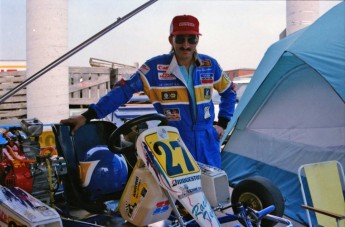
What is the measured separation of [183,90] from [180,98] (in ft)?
0.17

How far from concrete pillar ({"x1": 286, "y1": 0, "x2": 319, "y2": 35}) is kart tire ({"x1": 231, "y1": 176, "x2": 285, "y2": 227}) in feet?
17.4

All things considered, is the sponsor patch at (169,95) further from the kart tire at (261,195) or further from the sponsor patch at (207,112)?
the kart tire at (261,195)

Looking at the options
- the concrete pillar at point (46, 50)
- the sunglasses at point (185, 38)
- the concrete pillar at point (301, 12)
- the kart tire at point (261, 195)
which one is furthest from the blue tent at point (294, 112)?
the concrete pillar at point (301, 12)

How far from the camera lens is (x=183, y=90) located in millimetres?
2553

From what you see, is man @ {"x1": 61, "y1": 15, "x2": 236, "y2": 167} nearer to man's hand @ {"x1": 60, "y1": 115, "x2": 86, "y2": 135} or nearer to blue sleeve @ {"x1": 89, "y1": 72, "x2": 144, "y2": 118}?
blue sleeve @ {"x1": 89, "y1": 72, "x2": 144, "y2": 118}

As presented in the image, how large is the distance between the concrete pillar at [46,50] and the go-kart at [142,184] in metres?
2.44

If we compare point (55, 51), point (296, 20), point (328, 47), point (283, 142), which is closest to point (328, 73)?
point (328, 47)

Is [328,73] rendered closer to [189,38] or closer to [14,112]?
[189,38]

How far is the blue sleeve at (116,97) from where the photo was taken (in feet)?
8.04

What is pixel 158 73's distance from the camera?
2.58m

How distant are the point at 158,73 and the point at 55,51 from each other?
8.71ft

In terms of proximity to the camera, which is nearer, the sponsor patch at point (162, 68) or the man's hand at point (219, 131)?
the sponsor patch at point (162, 68)

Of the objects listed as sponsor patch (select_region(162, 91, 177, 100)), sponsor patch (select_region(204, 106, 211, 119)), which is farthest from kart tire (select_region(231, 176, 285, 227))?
sponsor patch (select_region(162, 91, 177, 100))

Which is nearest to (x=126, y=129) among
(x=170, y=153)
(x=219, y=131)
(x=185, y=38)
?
(x=170, y=153)
